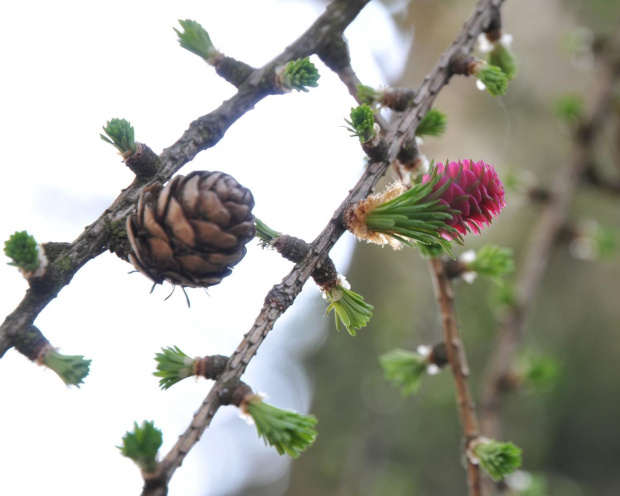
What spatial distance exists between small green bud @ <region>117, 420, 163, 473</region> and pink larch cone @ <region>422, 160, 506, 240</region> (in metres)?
0.42

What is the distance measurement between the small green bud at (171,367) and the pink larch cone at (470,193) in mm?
374

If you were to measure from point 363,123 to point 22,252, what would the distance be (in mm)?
443

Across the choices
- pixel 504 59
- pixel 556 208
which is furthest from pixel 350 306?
pixel 556 208

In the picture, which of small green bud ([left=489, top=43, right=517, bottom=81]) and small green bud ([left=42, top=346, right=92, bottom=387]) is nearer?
small green bud ([left=42, top=346, right=92, bottom=387])

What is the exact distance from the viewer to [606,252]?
1.86m

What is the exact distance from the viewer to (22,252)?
0.64 m

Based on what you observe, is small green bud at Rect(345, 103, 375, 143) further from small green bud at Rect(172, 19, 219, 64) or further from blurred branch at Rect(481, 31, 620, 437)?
blurred branch at Rect(481, 31, 620, 437)

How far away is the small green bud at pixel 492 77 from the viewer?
33.9 inches

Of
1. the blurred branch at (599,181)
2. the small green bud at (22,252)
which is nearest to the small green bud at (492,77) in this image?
the small green bud at (22,252)

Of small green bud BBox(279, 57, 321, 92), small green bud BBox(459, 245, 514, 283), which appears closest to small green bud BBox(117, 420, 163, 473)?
small green bud BBox(279, 57, 321, 92)

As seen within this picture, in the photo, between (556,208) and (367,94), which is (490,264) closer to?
(367,94)

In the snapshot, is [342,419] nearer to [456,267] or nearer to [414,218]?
[456,267]

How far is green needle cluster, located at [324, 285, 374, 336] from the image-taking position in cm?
76

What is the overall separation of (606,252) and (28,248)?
181 cm
